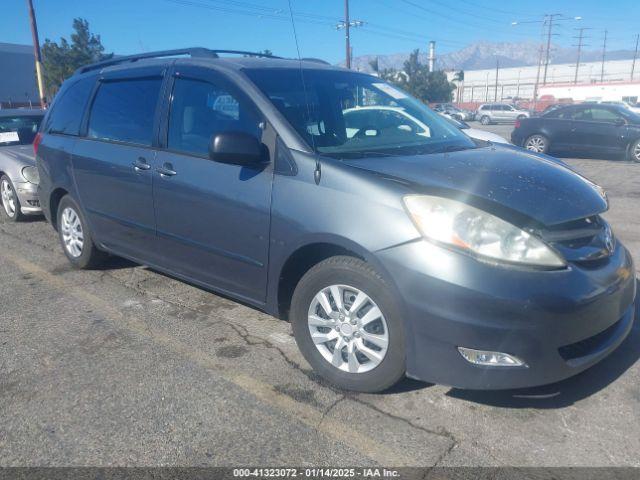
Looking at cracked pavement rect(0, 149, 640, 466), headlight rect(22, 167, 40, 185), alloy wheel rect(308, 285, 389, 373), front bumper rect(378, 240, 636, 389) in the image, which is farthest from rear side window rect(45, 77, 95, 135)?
front bumper rect(378, 240, 636, 389)

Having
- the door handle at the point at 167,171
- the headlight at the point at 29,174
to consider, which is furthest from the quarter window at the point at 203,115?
the headlight at the point at 29,174

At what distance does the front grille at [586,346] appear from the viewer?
2654 millimetres

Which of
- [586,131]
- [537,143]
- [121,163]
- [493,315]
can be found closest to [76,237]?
[121,163]

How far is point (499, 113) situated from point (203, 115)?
4500 centimetres

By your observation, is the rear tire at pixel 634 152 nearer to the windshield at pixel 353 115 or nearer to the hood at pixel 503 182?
the windshield at pixel 353 115

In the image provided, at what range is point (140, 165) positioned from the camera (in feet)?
13.3

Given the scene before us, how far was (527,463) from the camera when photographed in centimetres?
243

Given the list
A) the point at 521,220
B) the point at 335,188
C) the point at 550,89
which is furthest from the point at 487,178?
the point at 550,89

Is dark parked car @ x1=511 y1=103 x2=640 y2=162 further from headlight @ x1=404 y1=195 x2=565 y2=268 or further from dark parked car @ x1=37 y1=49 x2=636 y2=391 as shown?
headlight @ x1=404 y1=195 x2=565 y2=268

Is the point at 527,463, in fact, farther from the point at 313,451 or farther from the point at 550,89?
the point at 550,89

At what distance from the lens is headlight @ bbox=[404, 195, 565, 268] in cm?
257

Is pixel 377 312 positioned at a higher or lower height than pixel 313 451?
higher

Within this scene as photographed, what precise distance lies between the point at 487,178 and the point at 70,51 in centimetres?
5030

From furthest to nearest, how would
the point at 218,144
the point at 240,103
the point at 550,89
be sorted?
the point at 550,89, the point at 240,103, the point at 218,144
